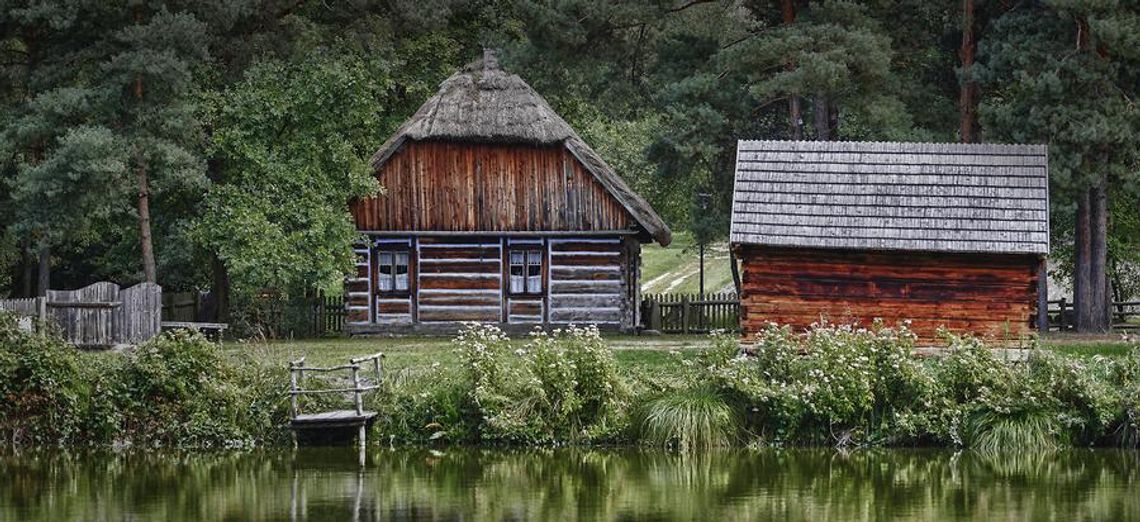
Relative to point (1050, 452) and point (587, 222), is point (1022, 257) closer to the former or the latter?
point (1050, 452)

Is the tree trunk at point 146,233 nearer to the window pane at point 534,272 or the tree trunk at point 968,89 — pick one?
the window pane at point 534,272

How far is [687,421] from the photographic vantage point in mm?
26844

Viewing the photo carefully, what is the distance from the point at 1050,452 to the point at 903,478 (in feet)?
11.5

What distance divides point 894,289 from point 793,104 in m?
11.3

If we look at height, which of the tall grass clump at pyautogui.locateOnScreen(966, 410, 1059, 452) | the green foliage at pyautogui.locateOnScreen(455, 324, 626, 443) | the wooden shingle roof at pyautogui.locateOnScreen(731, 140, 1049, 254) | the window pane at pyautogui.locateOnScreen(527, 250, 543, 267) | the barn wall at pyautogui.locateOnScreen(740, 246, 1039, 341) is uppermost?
the wooden shingle roof at pyautogui.locateOnScreen(731, 140, 1049, 254)

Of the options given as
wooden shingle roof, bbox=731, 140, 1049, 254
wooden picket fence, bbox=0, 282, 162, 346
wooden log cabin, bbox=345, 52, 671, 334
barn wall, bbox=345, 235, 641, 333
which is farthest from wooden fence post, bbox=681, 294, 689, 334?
wooden picket fence, bbox=0, 282, 162, 346

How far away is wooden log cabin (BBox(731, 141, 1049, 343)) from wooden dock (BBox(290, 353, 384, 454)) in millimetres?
8584

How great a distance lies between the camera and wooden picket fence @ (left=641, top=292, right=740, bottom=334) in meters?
44.4

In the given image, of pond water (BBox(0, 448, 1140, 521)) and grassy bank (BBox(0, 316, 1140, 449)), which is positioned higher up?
grassy bank (BBox(0, 316, 1140, 449))

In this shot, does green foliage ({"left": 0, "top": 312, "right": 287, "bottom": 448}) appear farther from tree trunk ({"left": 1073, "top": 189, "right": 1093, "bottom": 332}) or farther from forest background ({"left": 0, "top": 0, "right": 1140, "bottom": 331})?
tree trunk ({"left": 1073, "top": 189, "right": 1093, "bottom": 332})

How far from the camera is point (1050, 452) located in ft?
87.0

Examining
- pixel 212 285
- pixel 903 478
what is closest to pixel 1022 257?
pixel 903 478

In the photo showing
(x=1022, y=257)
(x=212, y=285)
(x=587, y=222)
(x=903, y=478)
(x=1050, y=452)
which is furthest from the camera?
(x=212, y=285)

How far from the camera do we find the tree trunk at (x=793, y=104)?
1699 inches
